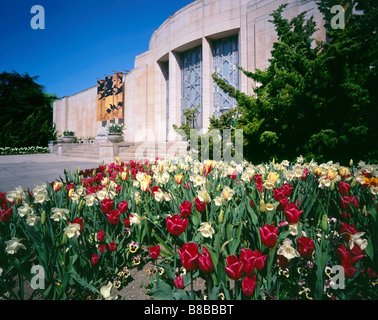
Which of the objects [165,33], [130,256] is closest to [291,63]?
[130,256]

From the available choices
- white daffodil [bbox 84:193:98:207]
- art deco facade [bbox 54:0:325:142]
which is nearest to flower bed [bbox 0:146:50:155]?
art deco facade [bbox 54:0:325:142]

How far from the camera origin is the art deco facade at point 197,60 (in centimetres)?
1045

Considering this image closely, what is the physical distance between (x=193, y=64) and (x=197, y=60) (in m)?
0.39

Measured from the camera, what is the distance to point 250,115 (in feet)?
15.0

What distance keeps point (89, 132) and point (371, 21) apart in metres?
25.0

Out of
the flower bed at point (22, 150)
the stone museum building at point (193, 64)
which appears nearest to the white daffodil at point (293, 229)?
the stone museum building at point (193, 64)

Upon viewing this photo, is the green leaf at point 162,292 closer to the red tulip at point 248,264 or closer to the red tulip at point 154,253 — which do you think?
the red tulip at point 154,253

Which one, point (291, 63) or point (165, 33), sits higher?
point (165, 33)

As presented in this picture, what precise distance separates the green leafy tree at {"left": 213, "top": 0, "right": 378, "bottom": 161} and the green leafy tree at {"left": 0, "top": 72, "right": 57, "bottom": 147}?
2242cm

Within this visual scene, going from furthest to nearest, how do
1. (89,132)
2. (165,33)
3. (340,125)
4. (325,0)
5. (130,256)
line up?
(89,132) < (165,33) < (325,0) < (340,125) < (130,256)

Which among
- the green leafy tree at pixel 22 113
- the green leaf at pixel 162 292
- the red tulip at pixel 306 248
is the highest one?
the green leafy tree at pixel 22 113

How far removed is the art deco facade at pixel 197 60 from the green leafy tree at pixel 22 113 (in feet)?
22.6

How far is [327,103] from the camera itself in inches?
Result: 155
